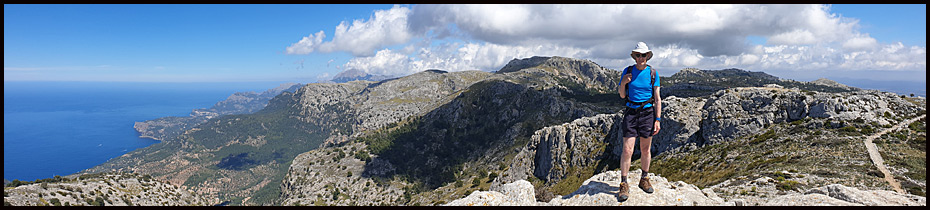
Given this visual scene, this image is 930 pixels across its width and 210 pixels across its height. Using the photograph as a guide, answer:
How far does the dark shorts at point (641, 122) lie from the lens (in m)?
11.8

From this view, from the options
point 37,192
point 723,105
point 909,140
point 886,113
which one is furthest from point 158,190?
point 886,113

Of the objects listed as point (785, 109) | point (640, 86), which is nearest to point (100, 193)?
point (640, 86)

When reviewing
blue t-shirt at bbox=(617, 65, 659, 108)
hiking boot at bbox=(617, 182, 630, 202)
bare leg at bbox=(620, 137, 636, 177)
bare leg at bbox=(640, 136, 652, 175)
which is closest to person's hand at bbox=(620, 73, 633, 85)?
blue t-shirt at bbox=(617, 65, 659, 108)

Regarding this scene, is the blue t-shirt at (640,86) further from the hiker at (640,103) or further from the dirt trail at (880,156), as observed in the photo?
the dirt trail at (880,156)

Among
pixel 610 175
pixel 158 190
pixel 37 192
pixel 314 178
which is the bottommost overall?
pixel 314 178

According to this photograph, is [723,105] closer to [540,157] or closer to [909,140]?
[909,140]

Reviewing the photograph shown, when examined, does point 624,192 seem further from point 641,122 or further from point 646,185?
point 641,122

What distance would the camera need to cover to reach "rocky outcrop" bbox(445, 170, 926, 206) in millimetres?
12766

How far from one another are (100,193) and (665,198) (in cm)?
9439

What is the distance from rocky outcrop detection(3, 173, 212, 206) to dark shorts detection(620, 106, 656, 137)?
73515 mm

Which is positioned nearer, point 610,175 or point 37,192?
point 610,175

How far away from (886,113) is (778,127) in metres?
9.61

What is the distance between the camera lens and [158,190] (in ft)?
261

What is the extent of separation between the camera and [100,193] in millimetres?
63938
